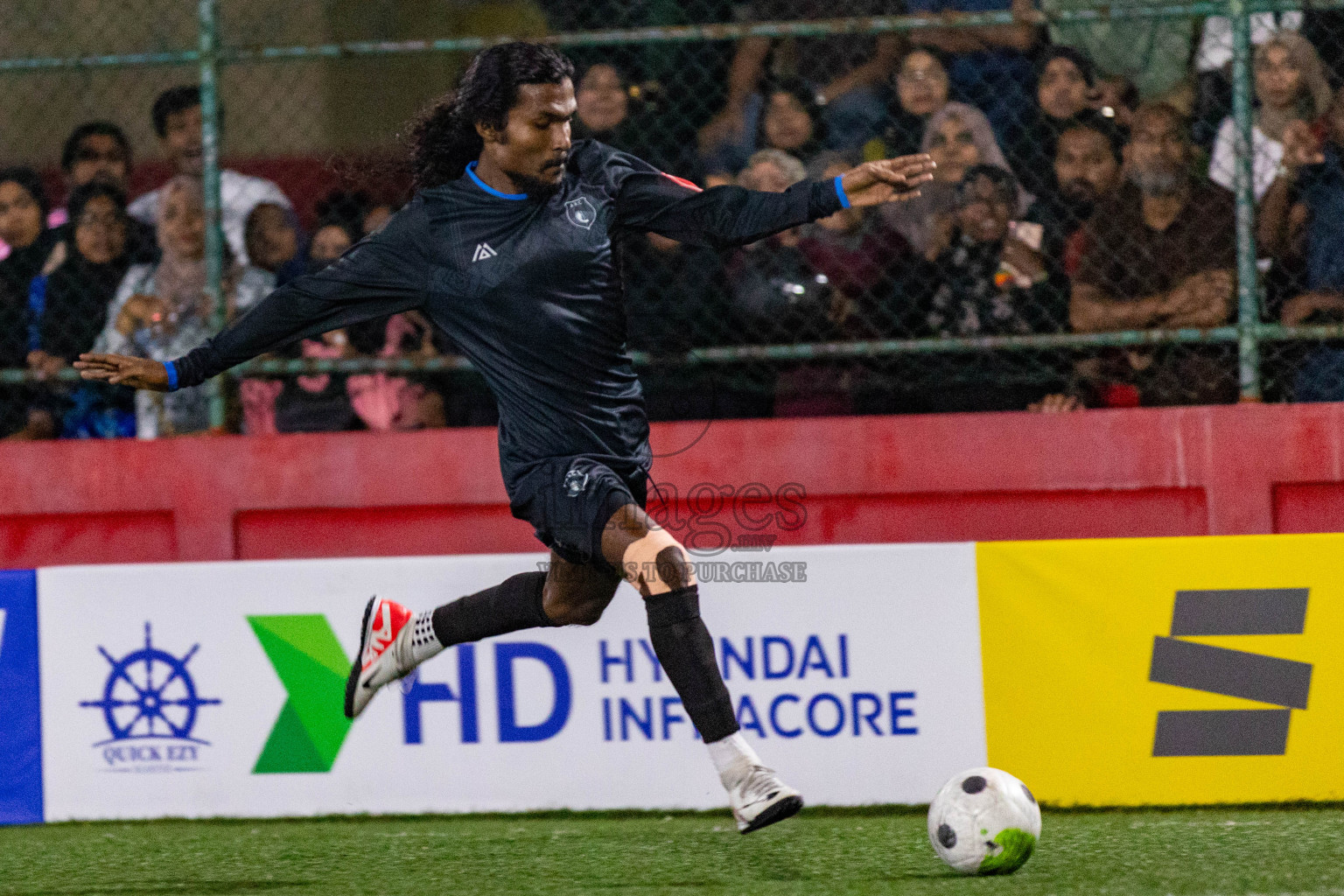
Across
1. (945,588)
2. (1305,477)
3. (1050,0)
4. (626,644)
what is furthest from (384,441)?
(1305,477)

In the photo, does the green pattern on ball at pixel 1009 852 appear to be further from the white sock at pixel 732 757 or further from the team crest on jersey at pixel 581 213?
the team crest on jersey at pixel 581 213

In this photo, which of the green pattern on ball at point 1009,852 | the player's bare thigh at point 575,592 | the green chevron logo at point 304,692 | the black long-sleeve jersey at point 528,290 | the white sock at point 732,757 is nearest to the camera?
the white sock at point 732,757

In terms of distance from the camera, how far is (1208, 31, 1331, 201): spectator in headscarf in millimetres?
5363

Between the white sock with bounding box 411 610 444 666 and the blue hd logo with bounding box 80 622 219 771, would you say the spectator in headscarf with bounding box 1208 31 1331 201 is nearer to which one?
the white sock with bounding box 411 610 444 666

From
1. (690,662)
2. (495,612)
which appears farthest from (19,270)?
(690,662)

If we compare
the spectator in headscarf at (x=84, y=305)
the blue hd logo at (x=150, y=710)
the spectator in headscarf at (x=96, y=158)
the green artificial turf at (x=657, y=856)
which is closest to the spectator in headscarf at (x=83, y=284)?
the spectator in headscarf at (x=84, y=305)

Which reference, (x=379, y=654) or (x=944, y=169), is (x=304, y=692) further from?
(x=944, y=169)

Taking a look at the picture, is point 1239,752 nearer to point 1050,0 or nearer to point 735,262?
point 735,262

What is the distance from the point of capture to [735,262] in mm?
5641

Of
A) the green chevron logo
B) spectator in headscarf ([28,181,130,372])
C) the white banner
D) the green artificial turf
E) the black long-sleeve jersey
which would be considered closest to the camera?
the green artificial turf

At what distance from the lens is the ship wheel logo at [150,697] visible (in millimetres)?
5250

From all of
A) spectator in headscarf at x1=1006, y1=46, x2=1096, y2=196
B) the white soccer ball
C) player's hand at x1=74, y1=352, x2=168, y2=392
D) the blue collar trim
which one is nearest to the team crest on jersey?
the blue collar trim

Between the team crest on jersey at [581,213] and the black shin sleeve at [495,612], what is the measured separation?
104cm

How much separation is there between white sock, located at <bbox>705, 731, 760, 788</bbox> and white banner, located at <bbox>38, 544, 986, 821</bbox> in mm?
1392
